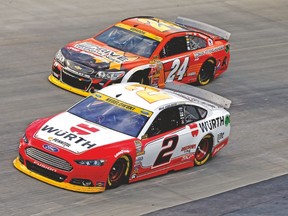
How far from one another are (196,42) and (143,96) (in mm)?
5836

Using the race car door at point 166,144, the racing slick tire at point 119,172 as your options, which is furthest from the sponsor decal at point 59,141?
the race car door at point 166,144

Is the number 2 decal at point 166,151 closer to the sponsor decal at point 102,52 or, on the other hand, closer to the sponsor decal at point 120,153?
the sponsor decal at point 120,153

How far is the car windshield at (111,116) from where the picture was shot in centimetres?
1534

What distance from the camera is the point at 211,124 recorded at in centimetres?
1653

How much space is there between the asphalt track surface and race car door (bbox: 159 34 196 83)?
0.82 m

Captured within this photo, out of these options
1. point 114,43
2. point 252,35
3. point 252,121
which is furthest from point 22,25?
point 252,121

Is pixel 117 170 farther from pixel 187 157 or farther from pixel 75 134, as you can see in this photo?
pixel 187 157

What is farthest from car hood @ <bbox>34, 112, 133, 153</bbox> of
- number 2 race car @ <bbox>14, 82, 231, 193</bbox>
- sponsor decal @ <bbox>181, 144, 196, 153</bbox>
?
sponsor decal @ <bbox>181, 144, 196, 153</bbox>

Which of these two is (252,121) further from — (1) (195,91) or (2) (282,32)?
(2) (282,32)

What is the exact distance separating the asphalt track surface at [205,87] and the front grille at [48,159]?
1.14ft

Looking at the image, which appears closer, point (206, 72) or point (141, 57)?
point (141, 57)

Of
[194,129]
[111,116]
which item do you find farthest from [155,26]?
[111,116]

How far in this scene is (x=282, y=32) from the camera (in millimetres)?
27328

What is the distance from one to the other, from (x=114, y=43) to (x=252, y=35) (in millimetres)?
6650
